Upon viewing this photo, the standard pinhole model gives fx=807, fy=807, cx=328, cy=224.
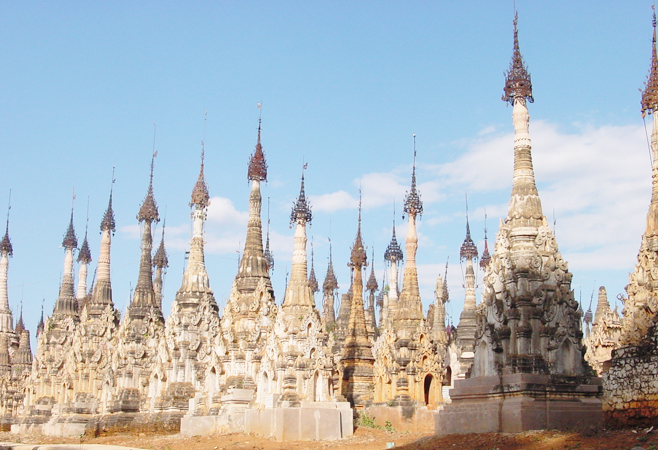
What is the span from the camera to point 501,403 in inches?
958

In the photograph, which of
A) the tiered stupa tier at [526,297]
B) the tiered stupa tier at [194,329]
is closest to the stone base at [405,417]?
the tiered stupa tier at [194,329]

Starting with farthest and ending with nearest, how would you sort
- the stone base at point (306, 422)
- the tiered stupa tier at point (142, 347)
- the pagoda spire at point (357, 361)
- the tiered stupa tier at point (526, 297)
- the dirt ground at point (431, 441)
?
the tiered stupa tier at point (142, 347) < the pagoda spire at point (357, 361) < the stone base at point (306, 422) < the tiered stupa tier at point (526, 297) < the dirt ground at point (431, 441)

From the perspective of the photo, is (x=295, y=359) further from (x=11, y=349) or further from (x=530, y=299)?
(x=11, y=349)

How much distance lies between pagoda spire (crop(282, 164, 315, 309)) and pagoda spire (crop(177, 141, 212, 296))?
10917 mm

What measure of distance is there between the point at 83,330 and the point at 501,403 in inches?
1387

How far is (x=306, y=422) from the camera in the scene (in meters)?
30.5

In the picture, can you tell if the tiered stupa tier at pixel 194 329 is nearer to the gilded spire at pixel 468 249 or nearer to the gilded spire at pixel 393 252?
the gilded spire at pixel 393 252

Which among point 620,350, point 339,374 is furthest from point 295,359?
point 620,350

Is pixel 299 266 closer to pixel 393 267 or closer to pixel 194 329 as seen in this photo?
pixel 194 329

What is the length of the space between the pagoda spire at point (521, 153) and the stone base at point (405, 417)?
11813 mm

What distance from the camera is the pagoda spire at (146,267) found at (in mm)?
50222

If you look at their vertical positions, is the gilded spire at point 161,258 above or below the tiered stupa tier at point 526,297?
above

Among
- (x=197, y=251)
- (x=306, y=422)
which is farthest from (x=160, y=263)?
(x=306, y=422)

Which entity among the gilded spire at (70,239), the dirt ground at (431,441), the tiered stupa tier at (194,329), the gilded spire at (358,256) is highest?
the gilded spire at (70,239)
